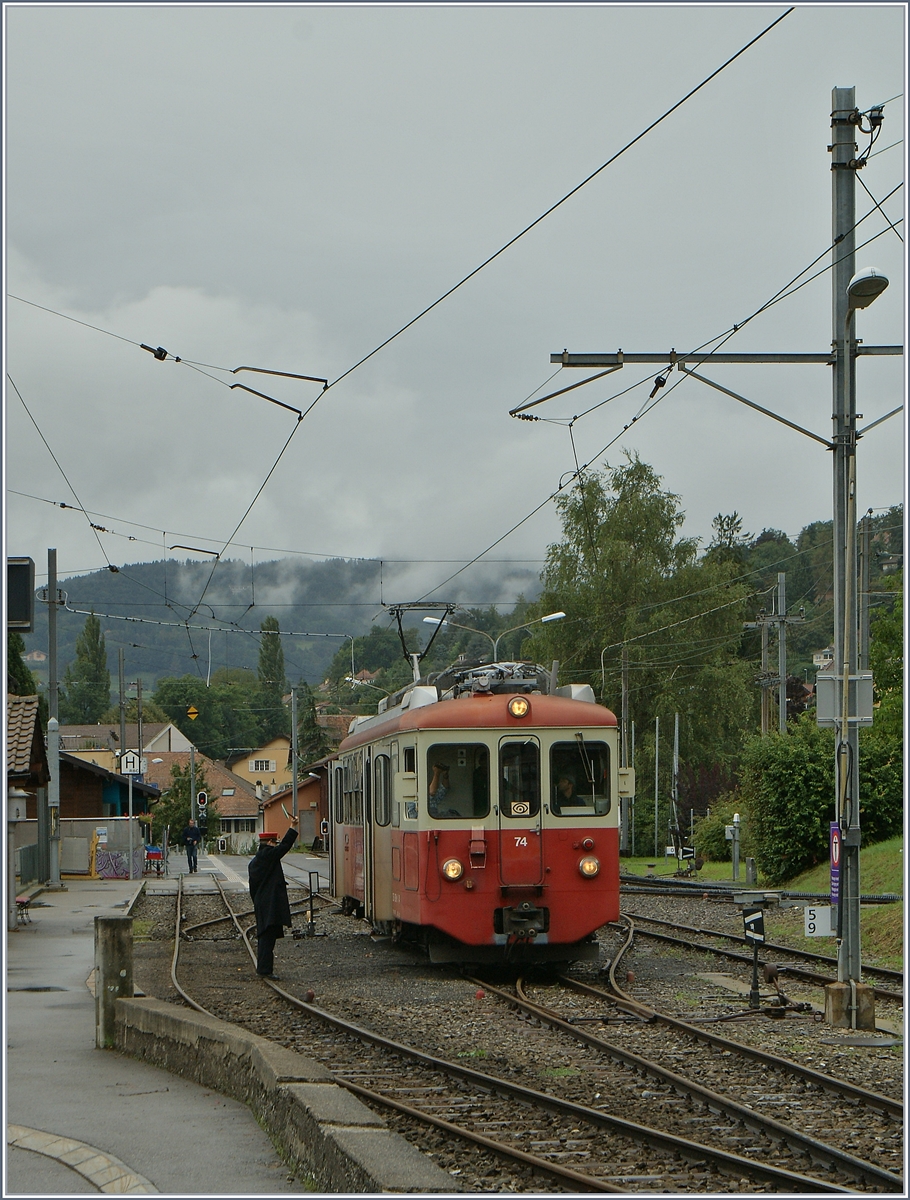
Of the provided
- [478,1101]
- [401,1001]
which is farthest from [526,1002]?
[478,1101]

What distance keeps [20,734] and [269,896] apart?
12.6m

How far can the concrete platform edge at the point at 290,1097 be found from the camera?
223 inches

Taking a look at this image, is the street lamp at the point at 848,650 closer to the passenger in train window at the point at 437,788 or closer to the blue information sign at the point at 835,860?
the blue information sign at the point at 835,860

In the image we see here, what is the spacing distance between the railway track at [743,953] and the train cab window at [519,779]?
2815mm

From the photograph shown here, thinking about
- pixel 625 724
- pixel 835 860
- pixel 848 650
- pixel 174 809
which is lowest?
pixel 174 809

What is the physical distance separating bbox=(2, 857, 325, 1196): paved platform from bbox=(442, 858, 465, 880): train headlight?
348cm

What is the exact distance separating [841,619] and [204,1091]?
21.1 ft

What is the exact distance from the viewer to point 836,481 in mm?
12031

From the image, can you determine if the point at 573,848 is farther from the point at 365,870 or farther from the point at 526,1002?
the point at 365,870

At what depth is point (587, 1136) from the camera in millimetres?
7316

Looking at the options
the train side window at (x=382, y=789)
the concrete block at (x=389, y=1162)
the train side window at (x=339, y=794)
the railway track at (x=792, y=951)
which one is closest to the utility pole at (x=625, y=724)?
the railway track at (x=792, y=951)

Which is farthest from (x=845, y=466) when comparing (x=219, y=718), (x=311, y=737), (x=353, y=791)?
(x=219, y=718)

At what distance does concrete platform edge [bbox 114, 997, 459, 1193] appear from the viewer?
18.6 ft

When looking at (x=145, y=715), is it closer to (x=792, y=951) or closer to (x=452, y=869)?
(x=792, y=951)
